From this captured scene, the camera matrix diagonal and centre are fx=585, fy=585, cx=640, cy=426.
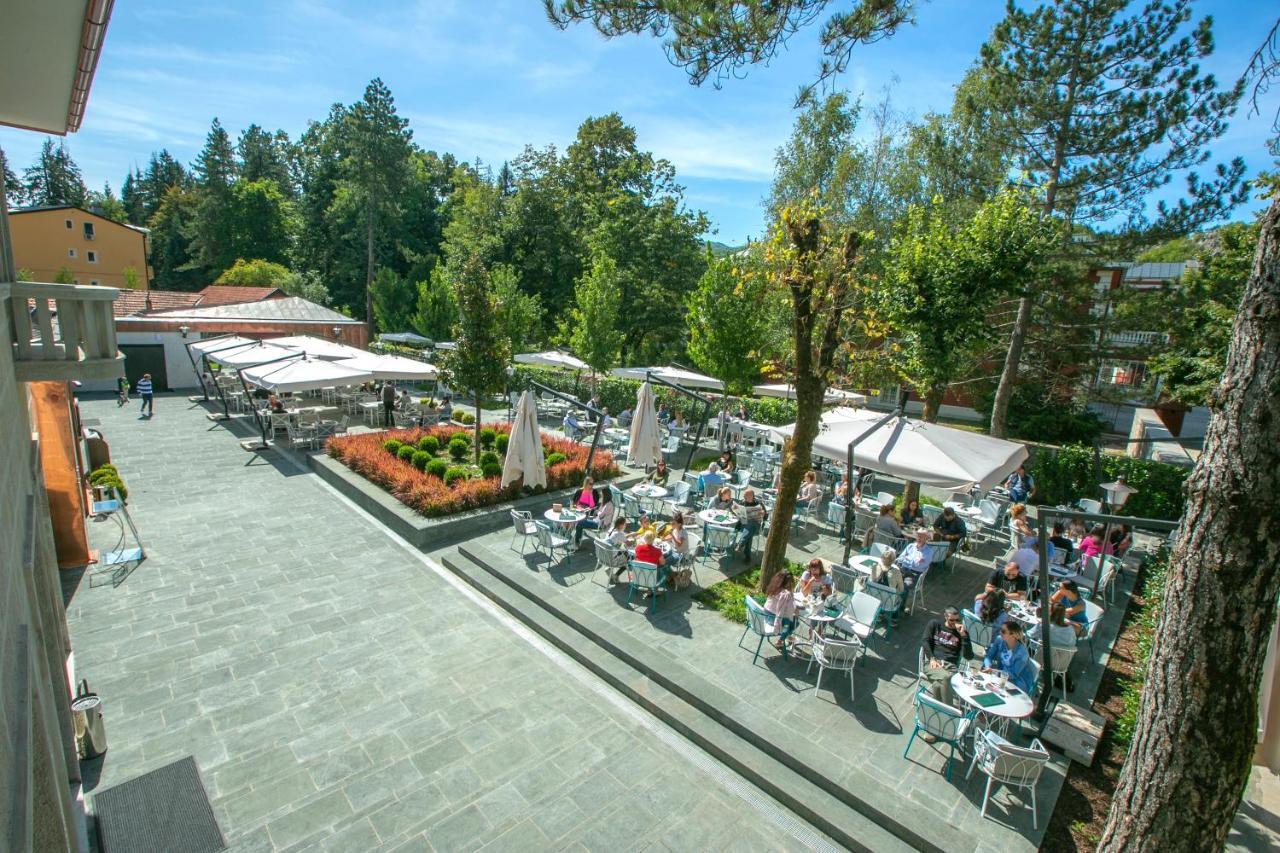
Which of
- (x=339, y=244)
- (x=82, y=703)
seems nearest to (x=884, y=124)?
(x=82, y=703)

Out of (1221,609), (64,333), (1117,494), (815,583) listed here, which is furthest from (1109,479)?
(64,333)

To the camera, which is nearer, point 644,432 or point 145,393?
point 644,432

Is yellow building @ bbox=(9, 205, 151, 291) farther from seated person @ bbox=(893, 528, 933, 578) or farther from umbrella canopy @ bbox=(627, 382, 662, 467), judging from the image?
seated person @ bbox=(893, 528, 933, 578)

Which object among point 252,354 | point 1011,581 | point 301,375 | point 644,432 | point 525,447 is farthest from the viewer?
point 252,354

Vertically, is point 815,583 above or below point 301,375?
below

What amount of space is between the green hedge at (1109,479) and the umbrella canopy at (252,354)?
21.5 metres

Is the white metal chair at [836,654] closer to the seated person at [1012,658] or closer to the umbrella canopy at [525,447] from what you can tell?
the seated person at [1012,658]

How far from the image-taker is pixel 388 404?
64.8 ft

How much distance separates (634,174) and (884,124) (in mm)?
14733

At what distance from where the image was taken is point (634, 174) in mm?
35719

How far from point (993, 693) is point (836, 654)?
1.62 m

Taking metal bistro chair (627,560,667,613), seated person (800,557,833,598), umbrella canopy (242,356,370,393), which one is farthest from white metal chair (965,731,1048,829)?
umbrella canopy (242,356,370,393)

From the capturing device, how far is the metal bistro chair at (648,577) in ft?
29.0

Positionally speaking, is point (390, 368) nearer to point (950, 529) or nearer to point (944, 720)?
point (950, 529)
